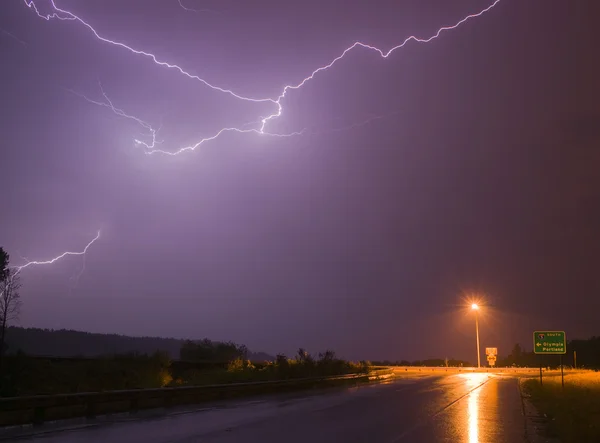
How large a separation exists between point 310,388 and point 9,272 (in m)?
22.7

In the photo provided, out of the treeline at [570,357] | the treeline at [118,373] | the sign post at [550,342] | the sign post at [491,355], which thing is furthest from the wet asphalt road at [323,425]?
the treeline at [570,357]

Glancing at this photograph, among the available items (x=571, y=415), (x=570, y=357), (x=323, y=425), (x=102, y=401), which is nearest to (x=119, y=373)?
(x=102, y=401)

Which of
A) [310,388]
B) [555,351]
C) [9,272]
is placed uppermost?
[9,272]

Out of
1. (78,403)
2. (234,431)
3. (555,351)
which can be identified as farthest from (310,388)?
(234,431)

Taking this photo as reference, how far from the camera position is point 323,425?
1540 centimetres

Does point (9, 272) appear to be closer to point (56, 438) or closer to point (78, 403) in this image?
point (78, 403)

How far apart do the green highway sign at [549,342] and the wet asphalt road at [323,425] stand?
963 cm

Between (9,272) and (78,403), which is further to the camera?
(9,272)

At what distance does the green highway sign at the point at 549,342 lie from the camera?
101 ft

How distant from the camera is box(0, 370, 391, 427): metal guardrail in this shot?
620 inches

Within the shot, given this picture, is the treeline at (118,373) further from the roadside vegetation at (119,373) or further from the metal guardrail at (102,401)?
the metal guardrail at (102,401)

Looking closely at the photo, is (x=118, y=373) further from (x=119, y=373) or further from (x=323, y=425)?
(x=323, y=425)

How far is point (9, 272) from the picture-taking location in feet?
135

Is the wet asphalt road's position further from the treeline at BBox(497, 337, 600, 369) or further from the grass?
the treeline at BBox(497, 337, 600, 369)
